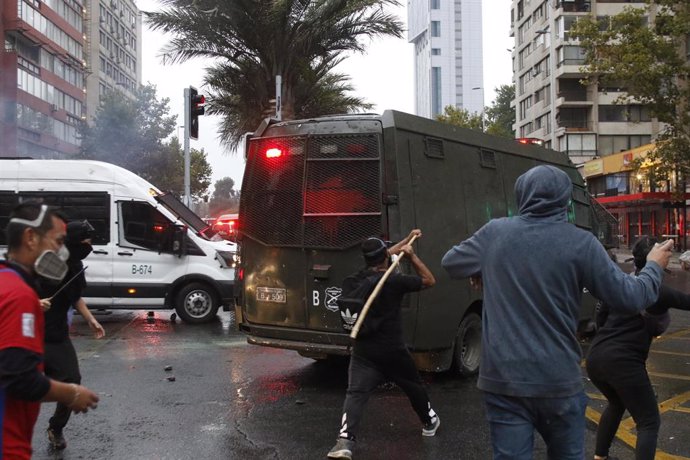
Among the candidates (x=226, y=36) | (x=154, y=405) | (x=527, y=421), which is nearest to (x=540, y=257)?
(x=527, y=421)

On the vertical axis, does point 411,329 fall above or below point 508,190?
below

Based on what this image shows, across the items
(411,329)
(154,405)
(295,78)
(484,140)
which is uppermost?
(295,78)

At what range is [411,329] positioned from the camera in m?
6.10

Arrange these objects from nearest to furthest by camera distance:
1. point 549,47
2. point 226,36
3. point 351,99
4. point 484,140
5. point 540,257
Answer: point 540,257 < point 484,140 < point 226,36 < point 351,99 < point 549,47

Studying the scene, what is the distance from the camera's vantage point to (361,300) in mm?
4641

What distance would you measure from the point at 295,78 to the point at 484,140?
12150mm

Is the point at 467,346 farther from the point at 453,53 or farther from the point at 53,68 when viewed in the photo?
the point at 453,53

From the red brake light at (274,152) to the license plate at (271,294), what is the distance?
1320 millimetres

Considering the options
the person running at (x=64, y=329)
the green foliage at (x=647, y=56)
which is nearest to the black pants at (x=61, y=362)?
the person running at (x=64, y=329)

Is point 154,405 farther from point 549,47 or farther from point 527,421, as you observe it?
point 549,47

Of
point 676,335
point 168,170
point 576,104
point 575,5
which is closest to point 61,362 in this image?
point 676,335

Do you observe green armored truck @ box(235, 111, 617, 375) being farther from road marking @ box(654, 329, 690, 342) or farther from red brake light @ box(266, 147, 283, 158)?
road marking @ box(654, 329, 690, 342)

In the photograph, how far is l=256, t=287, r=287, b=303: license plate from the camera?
6.53 meters

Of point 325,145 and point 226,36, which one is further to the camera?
point 226,36
